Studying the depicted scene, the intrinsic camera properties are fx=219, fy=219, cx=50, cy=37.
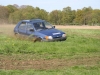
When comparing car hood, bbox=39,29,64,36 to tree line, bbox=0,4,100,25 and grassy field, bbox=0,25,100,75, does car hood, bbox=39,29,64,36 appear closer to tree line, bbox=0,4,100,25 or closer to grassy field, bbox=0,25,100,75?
grassy field, bbox=0,25,100,75

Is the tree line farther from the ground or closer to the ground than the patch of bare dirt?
farther from the ground

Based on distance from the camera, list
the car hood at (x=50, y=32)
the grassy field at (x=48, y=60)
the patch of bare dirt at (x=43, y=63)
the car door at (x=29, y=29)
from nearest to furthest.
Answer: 1. the grassy field at (x=48, y=60)
2. the patch of bare dirt at (x=43, y=63)
3. the car hood at (x=50, y=32)
4. the car door at (x=29, y=29)

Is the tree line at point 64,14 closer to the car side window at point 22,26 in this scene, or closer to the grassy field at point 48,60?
the car side window at point 22,26

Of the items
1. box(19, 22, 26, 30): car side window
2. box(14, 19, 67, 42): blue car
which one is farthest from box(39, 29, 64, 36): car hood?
box(19, 22, 26, 30): car side window

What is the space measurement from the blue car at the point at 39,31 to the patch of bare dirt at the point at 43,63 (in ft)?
17.3

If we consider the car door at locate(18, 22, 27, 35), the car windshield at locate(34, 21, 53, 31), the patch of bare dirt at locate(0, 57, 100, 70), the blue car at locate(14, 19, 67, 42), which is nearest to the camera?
the patch of bare dirt at locate(0, 57, 100, 70)

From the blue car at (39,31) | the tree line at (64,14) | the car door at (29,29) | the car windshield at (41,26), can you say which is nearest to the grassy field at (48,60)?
the blue car at (39,31)

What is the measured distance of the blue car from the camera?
14148 mm

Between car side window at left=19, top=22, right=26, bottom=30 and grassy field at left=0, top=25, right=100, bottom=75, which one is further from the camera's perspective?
car side window at left=19, top=22, right=26, bottom=30

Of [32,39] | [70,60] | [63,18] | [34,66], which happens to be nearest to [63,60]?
[70,60]

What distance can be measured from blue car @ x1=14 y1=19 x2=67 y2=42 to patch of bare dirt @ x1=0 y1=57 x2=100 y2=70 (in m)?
5.28

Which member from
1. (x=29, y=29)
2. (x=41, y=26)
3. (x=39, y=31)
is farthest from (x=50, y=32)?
(x=29, y=29)

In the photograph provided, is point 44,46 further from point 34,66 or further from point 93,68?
point 93,68

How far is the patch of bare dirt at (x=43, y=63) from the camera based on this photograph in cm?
753
